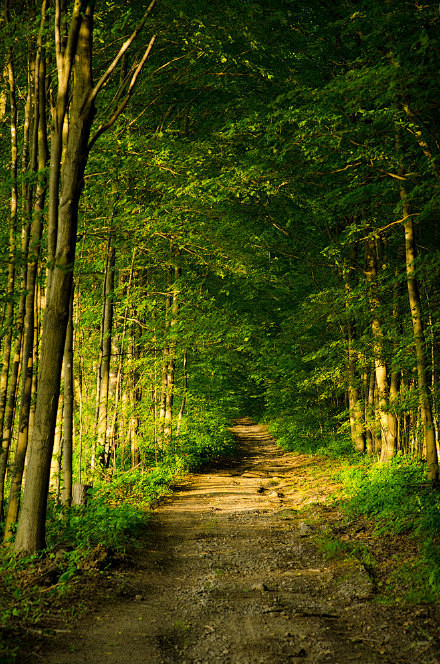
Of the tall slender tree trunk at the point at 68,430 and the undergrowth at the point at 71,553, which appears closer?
the undergrowth at the point at 71,553

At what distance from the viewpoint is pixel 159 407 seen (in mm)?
18516

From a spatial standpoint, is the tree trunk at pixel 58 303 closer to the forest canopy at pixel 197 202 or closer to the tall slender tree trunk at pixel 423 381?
the forest canopy at pixel 197 202

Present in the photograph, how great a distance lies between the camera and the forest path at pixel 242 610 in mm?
4305

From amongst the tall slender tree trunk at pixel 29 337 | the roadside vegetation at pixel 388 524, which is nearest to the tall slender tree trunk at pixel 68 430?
the tall slender tree trunk at pixel 29 337

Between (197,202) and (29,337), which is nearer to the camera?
(29,337)

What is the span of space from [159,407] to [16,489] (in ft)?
35.8

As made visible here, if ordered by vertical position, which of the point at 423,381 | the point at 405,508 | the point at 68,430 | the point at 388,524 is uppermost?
the point at 423,381

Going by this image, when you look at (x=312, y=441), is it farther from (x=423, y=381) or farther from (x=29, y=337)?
(x=29, y=337)

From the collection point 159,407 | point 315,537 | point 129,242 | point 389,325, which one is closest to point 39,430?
point 315,537

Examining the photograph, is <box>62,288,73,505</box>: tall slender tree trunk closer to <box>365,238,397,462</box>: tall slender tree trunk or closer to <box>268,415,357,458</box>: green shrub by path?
<box>365,238,397,462</box>: tall slender tree trunk

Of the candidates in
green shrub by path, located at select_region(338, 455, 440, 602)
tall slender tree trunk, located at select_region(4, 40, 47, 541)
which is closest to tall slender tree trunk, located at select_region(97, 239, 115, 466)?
tall slender tree trunk, located at select_region(4, 40, 47, 541)

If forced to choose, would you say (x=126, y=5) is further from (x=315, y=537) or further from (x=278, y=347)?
(x=278, y=347)

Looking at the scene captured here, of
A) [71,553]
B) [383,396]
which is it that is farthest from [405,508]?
[71,553]

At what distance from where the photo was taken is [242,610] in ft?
17.9
